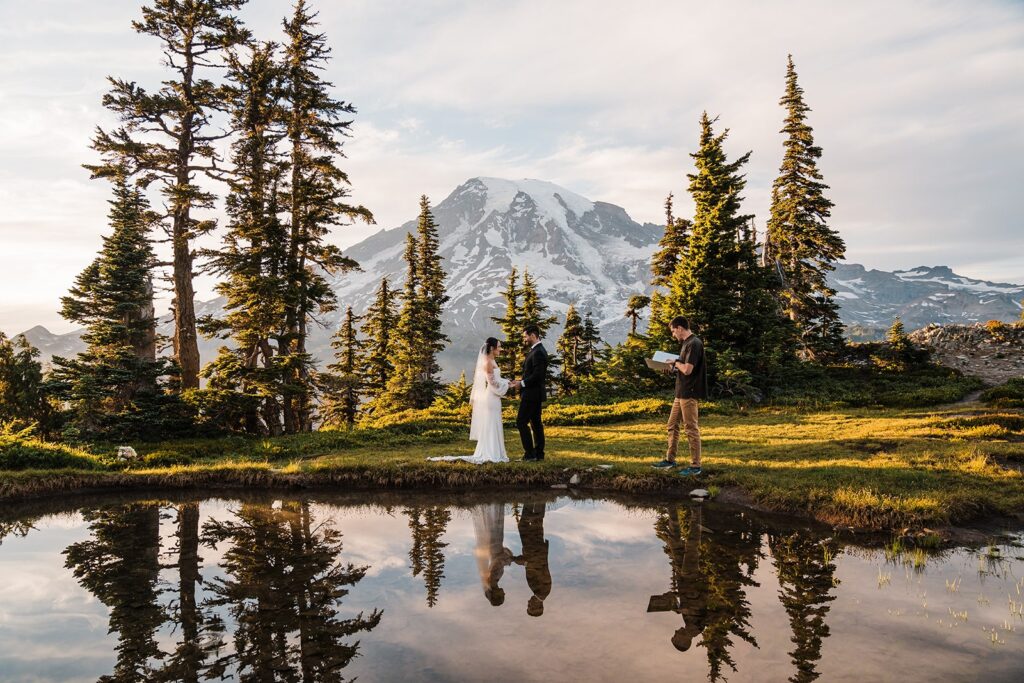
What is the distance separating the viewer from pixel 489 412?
13.0 meters

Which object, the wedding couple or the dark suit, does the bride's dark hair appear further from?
the dark suit

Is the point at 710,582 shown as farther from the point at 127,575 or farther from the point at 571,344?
the point at 571,344

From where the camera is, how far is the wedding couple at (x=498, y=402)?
483 inches

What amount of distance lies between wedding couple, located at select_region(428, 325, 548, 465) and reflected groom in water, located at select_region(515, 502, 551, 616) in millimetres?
2743

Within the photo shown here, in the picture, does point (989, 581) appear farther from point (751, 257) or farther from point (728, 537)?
point (751, 257)

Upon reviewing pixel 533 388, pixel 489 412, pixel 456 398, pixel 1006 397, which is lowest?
pixel 1006 397

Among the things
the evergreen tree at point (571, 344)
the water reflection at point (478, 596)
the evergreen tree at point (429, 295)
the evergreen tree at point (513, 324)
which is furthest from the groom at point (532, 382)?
the evergreen tree at point (571, 344)

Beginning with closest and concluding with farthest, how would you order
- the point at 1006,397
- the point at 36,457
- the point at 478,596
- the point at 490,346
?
the point at 478,596 < the point at 490,346 < the point at 36,457 < the point at 1006,397

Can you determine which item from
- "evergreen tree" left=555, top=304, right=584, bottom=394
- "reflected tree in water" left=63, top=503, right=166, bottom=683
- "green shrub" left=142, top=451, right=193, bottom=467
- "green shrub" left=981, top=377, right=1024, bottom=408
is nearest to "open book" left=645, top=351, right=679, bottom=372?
"reflected tree in water" left=63, top=503, right=166, bottom=683

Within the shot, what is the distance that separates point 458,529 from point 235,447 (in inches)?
453

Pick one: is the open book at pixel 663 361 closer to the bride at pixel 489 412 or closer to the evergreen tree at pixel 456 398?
the bride at pixel 489 412

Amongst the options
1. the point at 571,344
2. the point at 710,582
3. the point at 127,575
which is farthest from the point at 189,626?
the point at 571,344

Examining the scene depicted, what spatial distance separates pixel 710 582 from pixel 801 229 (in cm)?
3454

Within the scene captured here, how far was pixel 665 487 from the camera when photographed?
10.6 metres
